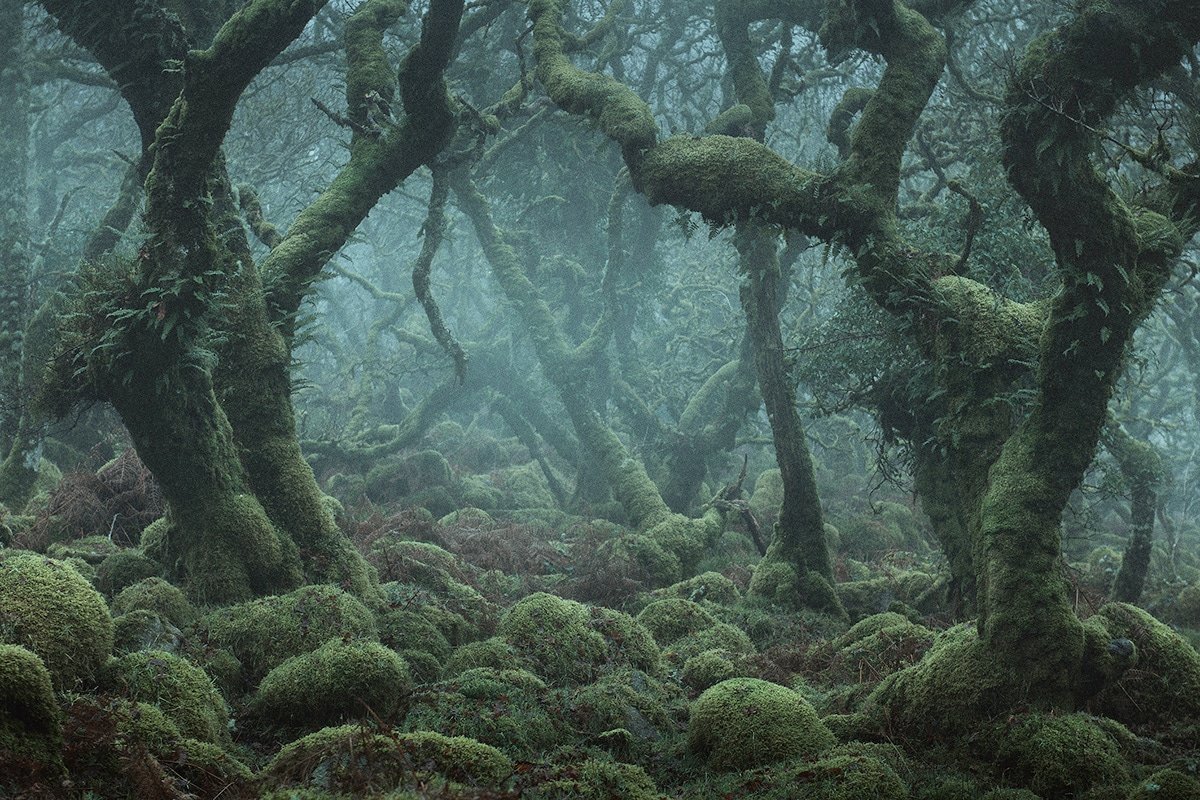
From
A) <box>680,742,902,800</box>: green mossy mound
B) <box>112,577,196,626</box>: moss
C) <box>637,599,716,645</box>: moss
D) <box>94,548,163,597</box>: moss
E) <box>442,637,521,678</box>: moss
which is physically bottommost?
<box>680,742,902,800</box>: green mossy mound

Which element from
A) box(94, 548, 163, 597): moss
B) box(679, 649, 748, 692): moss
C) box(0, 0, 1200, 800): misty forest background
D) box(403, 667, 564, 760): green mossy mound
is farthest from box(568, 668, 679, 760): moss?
box(94, 548, 163, 597): moss

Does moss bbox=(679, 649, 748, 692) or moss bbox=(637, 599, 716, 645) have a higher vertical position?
moss bbox=(637, 599, 716, 645)

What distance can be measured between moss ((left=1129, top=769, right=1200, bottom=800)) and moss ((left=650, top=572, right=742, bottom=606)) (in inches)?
311

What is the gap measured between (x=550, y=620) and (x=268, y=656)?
8.88ft

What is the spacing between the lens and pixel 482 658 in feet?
27.4

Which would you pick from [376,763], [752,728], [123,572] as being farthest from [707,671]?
[123,572]

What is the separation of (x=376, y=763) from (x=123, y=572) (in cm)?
595

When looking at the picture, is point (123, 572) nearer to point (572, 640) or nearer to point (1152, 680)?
point (572, 640)

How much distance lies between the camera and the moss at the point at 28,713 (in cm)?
440

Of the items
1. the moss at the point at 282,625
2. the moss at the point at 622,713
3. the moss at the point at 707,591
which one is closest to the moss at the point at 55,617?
the moss at the point at 282,625

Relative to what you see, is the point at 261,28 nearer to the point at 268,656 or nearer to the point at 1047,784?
the point at 268,656

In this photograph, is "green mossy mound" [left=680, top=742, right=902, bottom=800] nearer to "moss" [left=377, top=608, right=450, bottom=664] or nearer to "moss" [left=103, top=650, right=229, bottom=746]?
"moss" [left=103, top=650, right=229, bottom=746]

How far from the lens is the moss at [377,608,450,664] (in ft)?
29.3

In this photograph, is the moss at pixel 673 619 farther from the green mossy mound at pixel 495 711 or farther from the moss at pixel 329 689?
the moss at pixel 329 689
